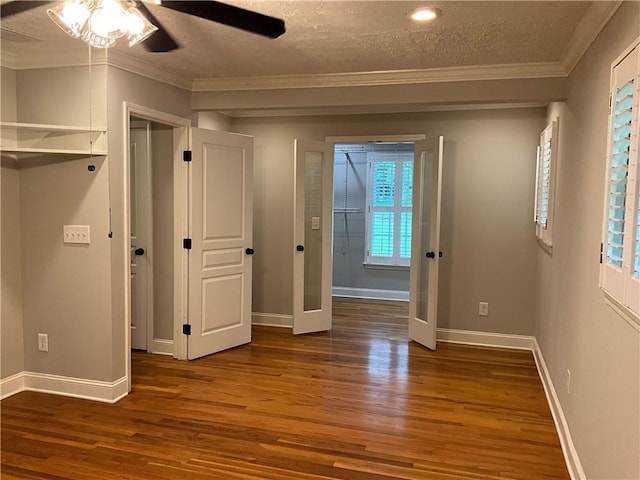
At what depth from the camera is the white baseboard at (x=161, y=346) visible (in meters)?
4.56

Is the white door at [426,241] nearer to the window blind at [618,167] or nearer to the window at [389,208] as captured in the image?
the window at [389,208]

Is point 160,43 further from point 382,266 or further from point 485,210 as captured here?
point 382,266

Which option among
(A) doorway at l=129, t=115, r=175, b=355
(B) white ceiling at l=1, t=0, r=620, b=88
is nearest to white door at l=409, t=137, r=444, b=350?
(B) white ceiling at l=1, t=0, r=620, b=88

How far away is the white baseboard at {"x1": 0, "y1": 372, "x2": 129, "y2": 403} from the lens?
3.53m

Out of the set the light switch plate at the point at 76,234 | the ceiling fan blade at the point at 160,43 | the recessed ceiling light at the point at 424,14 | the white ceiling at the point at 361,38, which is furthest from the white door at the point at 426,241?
the light switch plate at the point at 76,234

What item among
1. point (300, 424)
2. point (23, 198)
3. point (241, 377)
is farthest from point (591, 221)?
point (23, 198)

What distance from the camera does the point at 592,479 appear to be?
2.24 metres

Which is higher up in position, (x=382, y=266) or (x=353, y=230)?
(x=353, y=230)

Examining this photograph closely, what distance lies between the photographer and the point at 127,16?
2.03 meters

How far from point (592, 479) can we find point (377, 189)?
5559 millimetres

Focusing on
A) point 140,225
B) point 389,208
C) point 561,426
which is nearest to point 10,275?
point 140,225

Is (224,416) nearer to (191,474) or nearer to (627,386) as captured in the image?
(191,474)

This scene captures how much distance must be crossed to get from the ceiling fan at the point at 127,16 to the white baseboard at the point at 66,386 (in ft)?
8.02

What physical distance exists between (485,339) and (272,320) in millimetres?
2358
